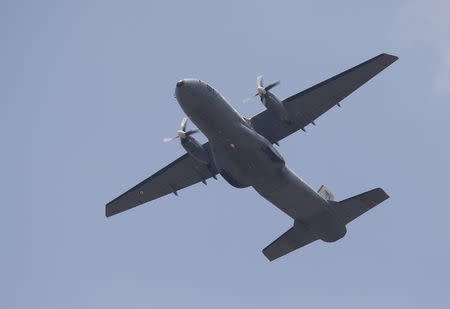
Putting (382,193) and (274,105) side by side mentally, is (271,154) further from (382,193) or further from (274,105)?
(382,193)

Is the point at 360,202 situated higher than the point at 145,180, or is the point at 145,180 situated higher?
the point at 145,180

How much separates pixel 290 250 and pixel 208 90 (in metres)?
13.5

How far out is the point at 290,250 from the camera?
158ft

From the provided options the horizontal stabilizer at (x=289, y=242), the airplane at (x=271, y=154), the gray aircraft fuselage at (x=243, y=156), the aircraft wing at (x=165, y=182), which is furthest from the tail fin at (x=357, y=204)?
the aircraft wing at (x=165, y=182)

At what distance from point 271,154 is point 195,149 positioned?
17.8 feet

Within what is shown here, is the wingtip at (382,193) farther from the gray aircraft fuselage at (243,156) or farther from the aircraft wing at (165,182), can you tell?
the aircraft wing at (165,182)

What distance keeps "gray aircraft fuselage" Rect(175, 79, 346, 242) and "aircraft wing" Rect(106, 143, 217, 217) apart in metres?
4.07

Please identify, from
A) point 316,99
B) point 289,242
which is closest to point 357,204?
point 289,242

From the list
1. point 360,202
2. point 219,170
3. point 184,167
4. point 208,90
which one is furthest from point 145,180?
point 360,202

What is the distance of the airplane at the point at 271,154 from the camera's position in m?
41.5

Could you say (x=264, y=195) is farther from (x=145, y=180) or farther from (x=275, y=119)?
(x=145, y=180)

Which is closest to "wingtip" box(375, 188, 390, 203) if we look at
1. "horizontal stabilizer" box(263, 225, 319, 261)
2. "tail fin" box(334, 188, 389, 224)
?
"tail fin" box(334, 188, 389, 224)

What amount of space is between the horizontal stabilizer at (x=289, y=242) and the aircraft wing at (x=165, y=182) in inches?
253

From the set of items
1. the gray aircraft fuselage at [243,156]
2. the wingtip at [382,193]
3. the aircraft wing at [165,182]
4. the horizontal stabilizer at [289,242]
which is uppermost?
the aircraft wing at [165,182]
